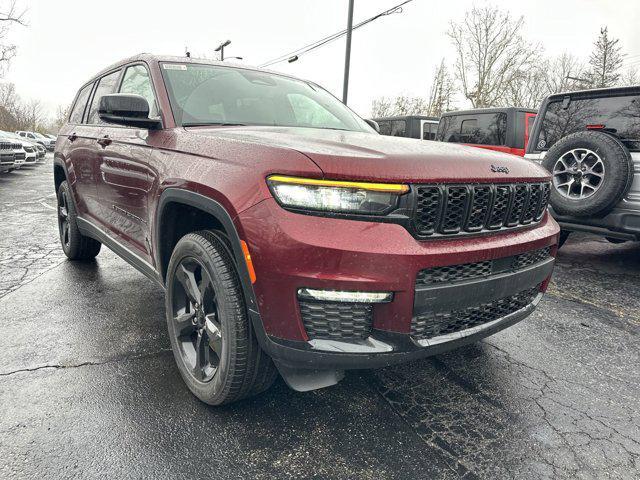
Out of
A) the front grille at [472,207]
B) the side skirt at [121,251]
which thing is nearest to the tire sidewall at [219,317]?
the side skirt at [121,251]

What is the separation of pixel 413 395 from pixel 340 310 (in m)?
0.93

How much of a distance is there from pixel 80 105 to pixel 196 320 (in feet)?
10.7

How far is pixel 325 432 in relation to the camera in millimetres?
2018

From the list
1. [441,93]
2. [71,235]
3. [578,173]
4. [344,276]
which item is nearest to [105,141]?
[71,235]

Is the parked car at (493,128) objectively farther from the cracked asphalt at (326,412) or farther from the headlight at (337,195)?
the headlight at (337,195)

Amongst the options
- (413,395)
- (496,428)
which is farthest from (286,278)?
(496,428)

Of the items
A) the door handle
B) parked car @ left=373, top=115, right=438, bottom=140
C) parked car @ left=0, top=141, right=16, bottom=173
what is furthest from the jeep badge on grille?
parked car @ left=0, top=141, right=16, bottom=173

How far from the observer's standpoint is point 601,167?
4.10 metres

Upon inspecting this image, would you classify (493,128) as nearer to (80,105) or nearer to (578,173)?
(578,173)

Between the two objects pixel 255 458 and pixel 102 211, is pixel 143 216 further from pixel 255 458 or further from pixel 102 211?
pixel 255 458

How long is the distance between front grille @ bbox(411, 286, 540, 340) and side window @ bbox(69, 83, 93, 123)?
12.8ft

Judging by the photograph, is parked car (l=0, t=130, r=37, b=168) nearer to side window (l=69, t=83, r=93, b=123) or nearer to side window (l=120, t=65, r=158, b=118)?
side window (l=69, t=83, r=93, b=123)

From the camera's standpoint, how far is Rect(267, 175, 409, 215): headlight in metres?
1.65

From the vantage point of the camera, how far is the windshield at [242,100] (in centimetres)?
261
